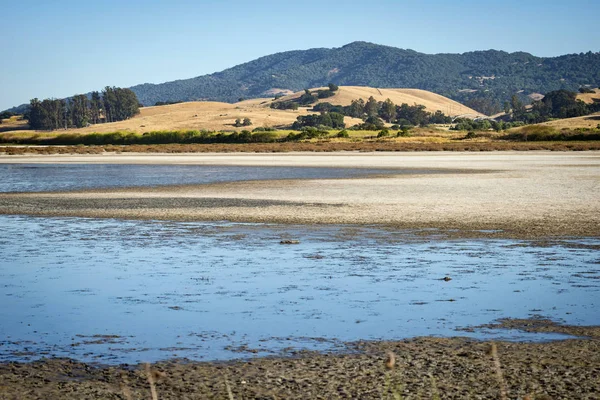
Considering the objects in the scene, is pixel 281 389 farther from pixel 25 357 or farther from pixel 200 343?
pixel 25 357

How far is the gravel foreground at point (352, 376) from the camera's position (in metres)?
7.87

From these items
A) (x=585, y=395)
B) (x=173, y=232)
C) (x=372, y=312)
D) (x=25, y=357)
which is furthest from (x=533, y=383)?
(x=173, y=232)

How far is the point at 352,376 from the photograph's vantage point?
845 centimetres

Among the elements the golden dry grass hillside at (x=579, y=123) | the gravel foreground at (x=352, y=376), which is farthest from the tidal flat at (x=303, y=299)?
the golden dry grass hillside at (x=579, y=123)

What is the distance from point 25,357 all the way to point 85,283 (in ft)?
16.5

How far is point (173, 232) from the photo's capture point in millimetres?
21688

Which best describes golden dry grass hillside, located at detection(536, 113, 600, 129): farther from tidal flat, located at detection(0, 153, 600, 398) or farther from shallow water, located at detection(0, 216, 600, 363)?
shallow water, located at detection(0, 216, 600, 363)

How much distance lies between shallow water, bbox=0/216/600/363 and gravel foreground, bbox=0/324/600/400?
1.90 feet

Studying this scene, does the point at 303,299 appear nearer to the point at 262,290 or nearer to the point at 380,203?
the point at 262,290

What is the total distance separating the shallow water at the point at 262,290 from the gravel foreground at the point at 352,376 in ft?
1.90

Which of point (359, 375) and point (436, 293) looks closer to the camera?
point (359, 375)

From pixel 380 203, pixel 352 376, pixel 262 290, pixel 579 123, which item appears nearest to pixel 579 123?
pixel 579 123

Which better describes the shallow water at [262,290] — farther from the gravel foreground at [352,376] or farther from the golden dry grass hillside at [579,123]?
the golden dry grass hillside at [579,123]

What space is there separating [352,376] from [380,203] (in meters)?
20.3
